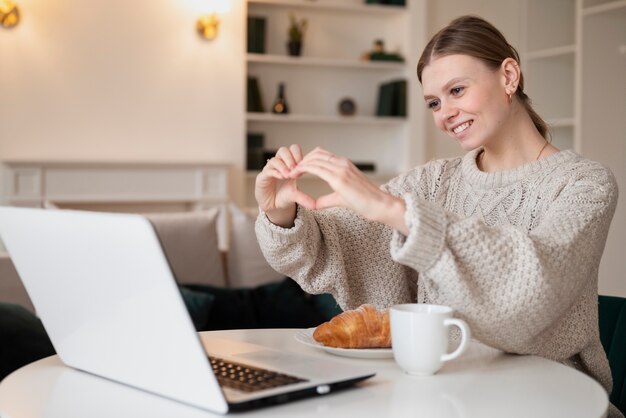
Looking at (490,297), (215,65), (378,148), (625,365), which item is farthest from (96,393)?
(378,148)

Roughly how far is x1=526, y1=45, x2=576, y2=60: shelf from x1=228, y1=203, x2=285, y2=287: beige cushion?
78.4 inches

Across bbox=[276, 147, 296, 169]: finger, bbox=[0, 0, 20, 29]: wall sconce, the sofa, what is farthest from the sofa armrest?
bbox=[276, 147, 296, 169]: finger

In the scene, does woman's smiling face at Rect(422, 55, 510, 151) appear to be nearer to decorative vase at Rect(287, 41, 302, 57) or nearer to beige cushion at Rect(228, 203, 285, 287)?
beige cushion at Rect(228, 203, 285, 287)

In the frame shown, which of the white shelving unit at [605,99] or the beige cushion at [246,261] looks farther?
the white shelving unit at [605,99]

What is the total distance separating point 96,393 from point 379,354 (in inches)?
15.7

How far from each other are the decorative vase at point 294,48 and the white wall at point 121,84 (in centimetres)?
28

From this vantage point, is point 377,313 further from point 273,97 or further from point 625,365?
point 273,97

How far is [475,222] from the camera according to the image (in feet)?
3.78

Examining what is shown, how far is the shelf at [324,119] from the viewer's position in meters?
4.88

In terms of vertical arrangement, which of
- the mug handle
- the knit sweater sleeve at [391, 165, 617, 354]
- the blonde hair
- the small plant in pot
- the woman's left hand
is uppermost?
the small plant in pot

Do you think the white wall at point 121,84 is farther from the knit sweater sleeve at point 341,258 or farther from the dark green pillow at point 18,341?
the knit sweater sleeve at point 341,258

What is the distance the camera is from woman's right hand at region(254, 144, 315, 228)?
1319 millimetres

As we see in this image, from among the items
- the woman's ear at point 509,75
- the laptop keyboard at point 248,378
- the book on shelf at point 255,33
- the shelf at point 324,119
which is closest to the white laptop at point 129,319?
the laptop keyboard at point 248,378

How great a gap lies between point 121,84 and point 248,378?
389 cm
